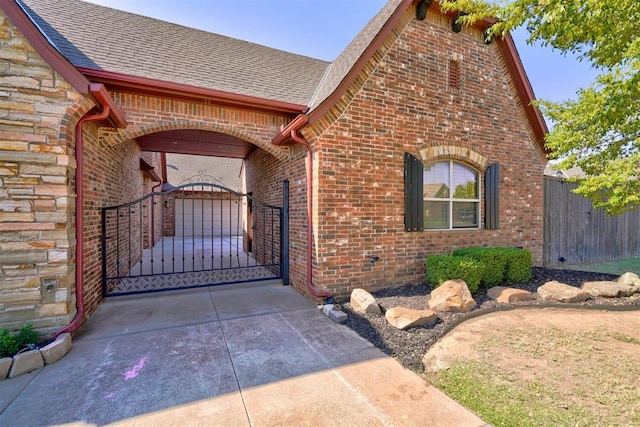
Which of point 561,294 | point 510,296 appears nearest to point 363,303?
point 510,296

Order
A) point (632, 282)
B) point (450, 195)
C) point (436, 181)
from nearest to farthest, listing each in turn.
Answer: point (632, 282) → point (436, 181) → point (450, 195)

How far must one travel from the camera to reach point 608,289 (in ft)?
17.5

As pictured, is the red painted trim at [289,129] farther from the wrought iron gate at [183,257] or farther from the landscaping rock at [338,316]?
the landscaping rock at [338,316]

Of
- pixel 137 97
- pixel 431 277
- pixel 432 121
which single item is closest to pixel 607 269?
pixel 431 277

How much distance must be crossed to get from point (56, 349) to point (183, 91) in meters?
4.15

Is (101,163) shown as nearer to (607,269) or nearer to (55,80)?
(55,80)

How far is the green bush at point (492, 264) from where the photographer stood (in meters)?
5.64

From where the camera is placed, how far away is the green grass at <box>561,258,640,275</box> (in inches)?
325

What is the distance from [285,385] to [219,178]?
18669mm

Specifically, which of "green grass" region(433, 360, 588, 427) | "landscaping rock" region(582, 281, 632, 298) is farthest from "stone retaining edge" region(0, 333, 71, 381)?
"landscaping rock" region(582, 281, 632, 298)

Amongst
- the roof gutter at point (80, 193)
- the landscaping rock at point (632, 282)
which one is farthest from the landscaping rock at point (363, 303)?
the landscaping rock at point (632, 282)

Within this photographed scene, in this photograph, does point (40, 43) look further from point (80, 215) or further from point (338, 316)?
point (338, 316)

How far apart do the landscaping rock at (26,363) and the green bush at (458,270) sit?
581 cm

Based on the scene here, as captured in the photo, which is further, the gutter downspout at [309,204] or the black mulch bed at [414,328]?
the gutter downspout at [309,204]
